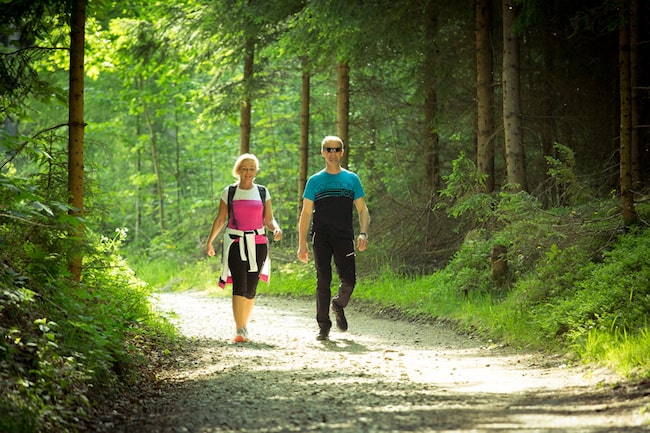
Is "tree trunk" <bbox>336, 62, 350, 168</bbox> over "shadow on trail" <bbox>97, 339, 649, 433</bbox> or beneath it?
over

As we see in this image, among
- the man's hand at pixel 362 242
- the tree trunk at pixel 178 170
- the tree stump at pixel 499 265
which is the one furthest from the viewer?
the tree trunk at pixel 178 170

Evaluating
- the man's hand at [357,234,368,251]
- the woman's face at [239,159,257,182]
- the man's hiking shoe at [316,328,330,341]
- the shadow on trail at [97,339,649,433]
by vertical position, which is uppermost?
the woman's face at [239,159,257,182]

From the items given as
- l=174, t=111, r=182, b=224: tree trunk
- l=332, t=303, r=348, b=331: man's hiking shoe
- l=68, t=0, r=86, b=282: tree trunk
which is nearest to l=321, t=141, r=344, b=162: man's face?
l=332, t=303, r=348, b=331: man's hiking shoe

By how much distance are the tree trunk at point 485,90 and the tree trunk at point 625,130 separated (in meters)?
3.12

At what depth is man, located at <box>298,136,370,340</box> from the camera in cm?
921

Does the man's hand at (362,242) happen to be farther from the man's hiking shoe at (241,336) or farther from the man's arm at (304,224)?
the man's hiking shoe at (241,336)

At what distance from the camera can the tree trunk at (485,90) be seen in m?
11.9

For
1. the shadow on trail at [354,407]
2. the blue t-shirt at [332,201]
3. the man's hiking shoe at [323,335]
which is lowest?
the man's hiking shoe at [323,335]

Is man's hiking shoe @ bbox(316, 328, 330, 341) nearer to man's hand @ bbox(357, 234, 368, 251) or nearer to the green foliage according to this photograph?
man's hand @ bbox(357, 234, 368, 251)

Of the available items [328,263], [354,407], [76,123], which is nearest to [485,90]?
[328,263]

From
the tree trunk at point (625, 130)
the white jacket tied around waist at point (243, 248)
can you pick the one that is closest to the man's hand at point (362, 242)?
the white jacket tied around waist at point (243, 248)

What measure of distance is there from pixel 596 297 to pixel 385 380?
2.65 metres

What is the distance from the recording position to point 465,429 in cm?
460

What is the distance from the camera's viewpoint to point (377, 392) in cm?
584
